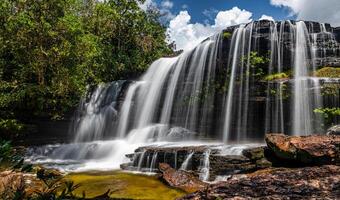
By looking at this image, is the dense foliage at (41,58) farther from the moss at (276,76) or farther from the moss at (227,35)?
the moss at (276,76)

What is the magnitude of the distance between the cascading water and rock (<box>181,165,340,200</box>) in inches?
533

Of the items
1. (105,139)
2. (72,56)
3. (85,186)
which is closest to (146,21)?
(72,56)

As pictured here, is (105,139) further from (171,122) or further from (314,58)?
(314,58)

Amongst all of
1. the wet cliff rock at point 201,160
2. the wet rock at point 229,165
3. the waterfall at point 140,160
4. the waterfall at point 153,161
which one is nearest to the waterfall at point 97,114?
the waterfall at point 140,160

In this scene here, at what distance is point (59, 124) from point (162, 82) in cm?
731

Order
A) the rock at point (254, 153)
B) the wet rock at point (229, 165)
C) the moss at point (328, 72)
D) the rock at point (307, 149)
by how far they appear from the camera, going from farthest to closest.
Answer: the moss at point (328, 72)
the rock at point (254, 153)
the wet rock at point (229, 165)
the rock at point (307, 149)

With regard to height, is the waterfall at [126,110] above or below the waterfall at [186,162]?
above

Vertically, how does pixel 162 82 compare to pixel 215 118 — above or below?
above

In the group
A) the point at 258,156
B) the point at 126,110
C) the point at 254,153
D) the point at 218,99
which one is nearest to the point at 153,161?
the point at 254,153

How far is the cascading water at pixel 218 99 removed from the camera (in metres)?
18.6

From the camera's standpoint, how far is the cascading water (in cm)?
1858

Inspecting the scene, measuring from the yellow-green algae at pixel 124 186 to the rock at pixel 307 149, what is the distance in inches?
149

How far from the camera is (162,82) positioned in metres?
24.3

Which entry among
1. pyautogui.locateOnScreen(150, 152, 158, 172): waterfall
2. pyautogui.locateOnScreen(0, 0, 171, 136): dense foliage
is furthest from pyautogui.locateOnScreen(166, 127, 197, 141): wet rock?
pyautogui.locateOnScreen(0, 0, 171, 136): dense foliage
